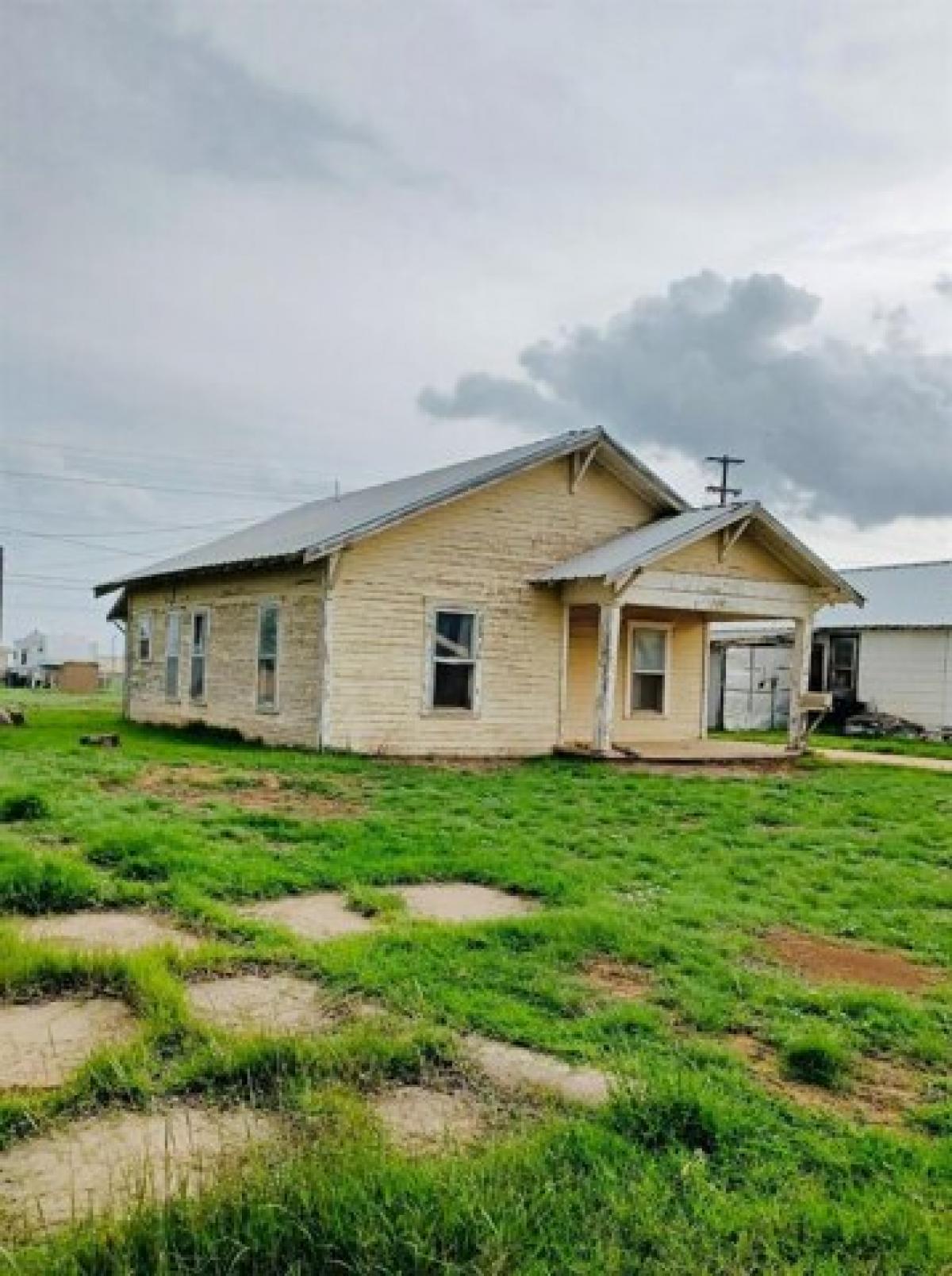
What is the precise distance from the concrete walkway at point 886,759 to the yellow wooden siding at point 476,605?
17.5 ft

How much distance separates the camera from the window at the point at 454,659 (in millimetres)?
16344

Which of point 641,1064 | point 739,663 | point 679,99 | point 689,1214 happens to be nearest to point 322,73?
point 679,99

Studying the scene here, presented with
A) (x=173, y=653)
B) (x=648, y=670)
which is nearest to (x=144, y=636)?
(x=173, y=653)

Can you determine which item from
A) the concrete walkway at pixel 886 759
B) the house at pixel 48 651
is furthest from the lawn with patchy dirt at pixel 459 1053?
the house at pixel 48 651

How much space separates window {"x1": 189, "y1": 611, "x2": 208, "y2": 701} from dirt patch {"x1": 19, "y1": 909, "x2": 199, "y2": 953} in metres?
14.0

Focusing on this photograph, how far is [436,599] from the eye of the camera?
16266 millimetres

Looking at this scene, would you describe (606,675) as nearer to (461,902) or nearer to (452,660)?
(452,660)

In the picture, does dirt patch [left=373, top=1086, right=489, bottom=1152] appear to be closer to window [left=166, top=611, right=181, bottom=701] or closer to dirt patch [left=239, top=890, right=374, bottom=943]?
dirt patch [left=239, top=890, right=374, bottom=943]

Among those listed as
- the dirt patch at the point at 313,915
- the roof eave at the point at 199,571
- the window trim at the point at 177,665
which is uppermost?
the roof eave at the point at 199,571

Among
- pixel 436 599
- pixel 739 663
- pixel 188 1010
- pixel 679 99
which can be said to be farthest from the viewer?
pixel 739 663

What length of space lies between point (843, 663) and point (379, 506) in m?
16.7

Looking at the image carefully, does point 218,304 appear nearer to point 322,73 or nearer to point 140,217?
point 140,217

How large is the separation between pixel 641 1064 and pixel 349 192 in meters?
13.8

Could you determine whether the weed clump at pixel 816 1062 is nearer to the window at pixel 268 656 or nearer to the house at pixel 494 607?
the house at pixel 494 607
